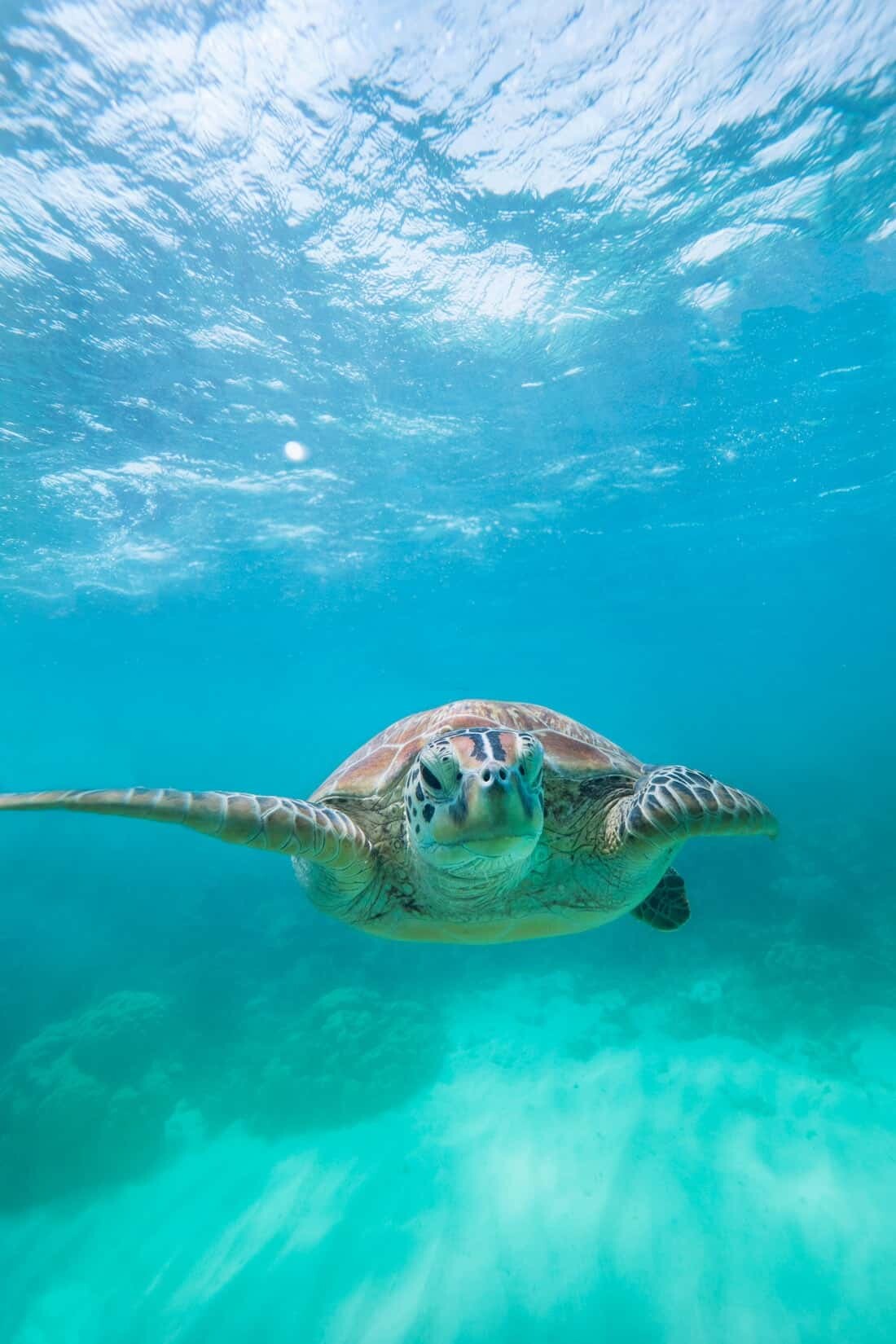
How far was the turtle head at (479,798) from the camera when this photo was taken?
256 cm

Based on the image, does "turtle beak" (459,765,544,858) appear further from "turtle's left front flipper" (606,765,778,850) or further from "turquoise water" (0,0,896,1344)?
"turquoise water" (0,0,896,1344)

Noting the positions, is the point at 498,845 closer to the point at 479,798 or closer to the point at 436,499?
A: the point at 479,798

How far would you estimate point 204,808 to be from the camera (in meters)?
2.88

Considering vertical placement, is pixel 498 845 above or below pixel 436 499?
below

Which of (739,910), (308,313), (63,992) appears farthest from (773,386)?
(63,992)

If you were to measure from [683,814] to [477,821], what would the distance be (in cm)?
124

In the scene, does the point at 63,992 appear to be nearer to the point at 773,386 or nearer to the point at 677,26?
the point at 677,26

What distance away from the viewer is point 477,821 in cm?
258

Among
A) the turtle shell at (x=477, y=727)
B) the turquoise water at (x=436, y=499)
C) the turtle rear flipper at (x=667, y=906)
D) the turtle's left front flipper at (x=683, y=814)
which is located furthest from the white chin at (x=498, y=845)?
the turquoise water at (x=436, y=499)

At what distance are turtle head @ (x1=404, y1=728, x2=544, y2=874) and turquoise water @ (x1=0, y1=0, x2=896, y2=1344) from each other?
16.5 ft

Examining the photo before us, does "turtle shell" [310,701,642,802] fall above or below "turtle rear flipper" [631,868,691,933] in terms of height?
above

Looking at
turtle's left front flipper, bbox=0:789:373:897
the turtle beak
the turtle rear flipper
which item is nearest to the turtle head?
the turtle beak

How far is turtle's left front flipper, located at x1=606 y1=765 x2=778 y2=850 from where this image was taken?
3.20m

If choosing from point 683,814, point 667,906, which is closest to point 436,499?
point 667,906
